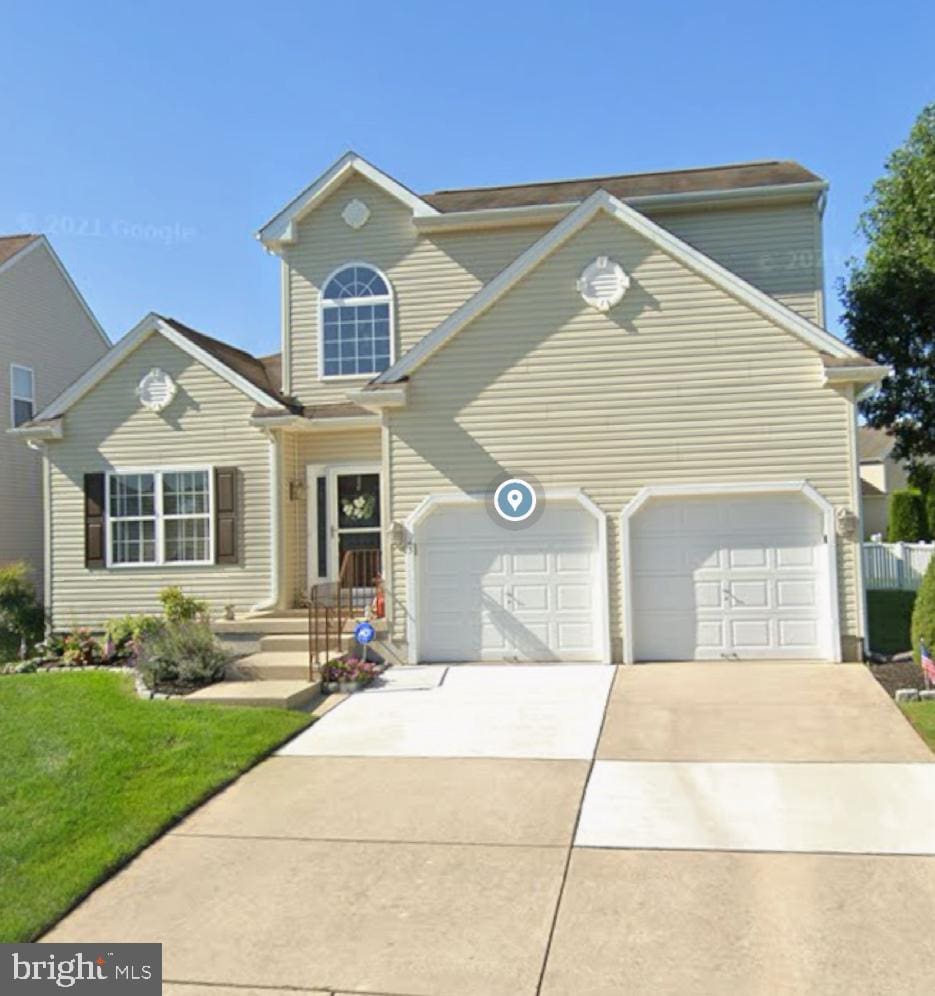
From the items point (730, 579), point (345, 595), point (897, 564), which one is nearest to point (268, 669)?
point (345, 595)

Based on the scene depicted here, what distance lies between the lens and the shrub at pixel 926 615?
33.1 ft

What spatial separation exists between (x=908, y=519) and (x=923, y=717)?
22.9m

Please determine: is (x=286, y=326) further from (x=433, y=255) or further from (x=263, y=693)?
(x=263, y=693)

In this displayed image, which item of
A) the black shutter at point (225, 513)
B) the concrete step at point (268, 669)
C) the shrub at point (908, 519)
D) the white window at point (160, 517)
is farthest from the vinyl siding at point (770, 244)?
the shrub at point (908, 519)

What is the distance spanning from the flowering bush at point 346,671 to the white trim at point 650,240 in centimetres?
384

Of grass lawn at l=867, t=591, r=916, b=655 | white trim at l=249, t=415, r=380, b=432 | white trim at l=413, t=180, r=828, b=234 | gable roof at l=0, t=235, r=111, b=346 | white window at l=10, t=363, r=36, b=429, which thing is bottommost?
grass lawn at l=867, t=591, r=916, b=655

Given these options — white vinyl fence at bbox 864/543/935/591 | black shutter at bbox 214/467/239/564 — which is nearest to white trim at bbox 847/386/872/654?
black shutter at bbox 214/467/239/564

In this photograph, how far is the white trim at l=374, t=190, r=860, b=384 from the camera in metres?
11.5

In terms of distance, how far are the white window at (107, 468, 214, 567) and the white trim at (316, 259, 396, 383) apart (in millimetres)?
2674

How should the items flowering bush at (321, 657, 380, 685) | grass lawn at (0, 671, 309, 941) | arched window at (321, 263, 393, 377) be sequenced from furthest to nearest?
arched window at (321, 263, 393, 377) < flowering bush at (321, 657, 380, 685) < grass lawn at (0, 671, 309, 941)

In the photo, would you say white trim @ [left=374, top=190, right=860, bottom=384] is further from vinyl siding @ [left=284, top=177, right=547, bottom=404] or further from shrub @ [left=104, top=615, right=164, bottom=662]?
shrub @ [left=104, top=615, right=164, bottom=662]

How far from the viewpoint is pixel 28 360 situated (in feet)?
64.8

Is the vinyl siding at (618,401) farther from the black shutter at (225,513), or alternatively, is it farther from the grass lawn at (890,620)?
the black shutter at (225,513)

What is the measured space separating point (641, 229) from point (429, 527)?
16.0ft
